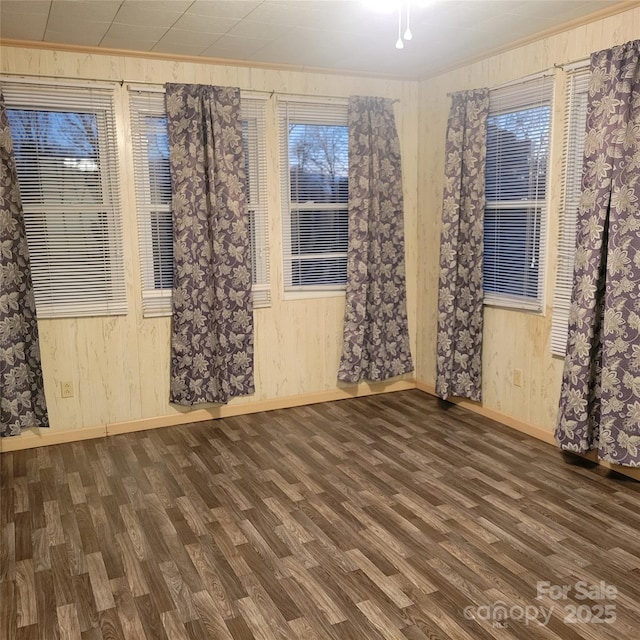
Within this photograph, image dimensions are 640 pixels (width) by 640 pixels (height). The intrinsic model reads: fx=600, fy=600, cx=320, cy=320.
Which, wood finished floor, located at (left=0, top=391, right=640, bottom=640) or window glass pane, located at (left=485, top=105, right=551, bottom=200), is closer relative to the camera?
wood finished floor, located at (left=0, top=391, right=640, bottom=640)

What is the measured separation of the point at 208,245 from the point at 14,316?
1.30 metres

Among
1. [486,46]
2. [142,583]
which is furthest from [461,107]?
[142,583]

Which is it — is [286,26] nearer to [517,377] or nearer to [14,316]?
[14,316]

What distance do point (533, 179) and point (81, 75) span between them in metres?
2.96

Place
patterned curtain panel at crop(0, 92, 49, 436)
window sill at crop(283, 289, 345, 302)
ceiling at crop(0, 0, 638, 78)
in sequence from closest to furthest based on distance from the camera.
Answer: ceiling at crop(0, 0, 638, 78)
patterned curtain panel at crop(0, 92, 49, 436)
window sill at crop(283, 289, 345, 302)

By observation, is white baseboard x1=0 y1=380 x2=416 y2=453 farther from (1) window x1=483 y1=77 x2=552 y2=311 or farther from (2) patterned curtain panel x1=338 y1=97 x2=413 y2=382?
(1) window x1=483 y1=77 x2=552 y2=311

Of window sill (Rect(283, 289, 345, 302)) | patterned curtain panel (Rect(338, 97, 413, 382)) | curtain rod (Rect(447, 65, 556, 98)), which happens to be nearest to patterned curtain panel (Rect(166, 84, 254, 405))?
window sill (Rect(283, 289, 345, 302))

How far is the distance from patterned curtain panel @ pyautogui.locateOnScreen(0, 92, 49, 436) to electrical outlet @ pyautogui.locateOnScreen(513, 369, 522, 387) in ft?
10.3

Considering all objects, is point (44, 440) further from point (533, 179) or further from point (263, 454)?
point (533, 179)

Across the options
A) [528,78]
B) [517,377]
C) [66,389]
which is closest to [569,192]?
[528,78]

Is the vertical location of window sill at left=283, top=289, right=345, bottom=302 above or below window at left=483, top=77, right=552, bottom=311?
below

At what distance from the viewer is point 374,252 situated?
4715 mm

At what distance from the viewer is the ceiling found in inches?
120

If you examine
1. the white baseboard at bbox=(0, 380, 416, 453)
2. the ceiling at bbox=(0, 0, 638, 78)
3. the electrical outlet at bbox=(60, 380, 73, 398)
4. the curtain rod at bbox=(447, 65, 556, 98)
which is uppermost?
the ceiling at bbox=(0, 0, 638, 78)
